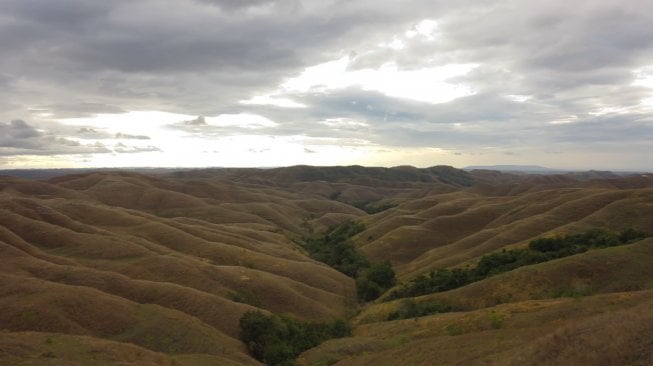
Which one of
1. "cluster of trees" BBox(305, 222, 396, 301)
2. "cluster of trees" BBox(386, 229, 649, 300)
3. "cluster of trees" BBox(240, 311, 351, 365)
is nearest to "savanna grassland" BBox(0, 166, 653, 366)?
"cluster of trees" BBox(240, 311, 351, 365)

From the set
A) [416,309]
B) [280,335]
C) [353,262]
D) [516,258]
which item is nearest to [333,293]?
[416,309]

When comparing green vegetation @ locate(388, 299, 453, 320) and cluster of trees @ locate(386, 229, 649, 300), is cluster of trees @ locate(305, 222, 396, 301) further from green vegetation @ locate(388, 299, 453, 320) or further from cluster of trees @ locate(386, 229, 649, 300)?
green vegetation @ locate(388, 299, 453, 320)

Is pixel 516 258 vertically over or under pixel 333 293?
over

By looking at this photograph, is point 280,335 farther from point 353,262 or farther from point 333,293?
point 353,262

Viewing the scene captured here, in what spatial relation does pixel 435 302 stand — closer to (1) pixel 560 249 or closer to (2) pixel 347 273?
(1) pixel 560 249

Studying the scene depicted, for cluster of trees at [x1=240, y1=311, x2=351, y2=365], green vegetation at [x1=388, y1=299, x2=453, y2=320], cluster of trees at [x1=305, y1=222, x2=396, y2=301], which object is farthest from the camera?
cluster of trees at [x1=305, y1=222, x2=396, y2=301]

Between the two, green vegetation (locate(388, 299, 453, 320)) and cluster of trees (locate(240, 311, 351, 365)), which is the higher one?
green vegetation (locate(388, 299, 453, 320))

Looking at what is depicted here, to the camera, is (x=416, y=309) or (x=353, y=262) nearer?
(x=416, y=309)
